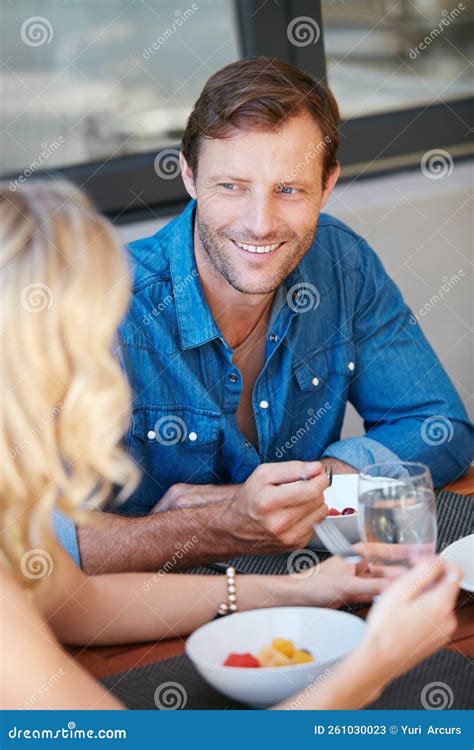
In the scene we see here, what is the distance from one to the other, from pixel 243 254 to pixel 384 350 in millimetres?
370

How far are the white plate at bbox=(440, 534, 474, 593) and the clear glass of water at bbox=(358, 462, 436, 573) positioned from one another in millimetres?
181

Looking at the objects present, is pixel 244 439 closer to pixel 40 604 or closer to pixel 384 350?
pixel 384 350

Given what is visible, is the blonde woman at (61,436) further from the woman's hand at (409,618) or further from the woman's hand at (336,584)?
the woman's hand at (336,584)

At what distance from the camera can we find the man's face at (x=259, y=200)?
191 centimetres

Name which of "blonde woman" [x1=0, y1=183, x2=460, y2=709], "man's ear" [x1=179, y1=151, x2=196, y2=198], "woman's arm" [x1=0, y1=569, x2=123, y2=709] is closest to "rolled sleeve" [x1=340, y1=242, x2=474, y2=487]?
"man's ear" [x1=179, y1=151, x2=196, y2=198]

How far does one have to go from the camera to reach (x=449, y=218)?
332 cm

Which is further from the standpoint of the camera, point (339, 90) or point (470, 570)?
point (339, 90)

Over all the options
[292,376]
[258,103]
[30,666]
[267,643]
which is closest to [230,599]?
[267,643]

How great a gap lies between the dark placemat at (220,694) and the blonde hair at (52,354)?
0.58ft

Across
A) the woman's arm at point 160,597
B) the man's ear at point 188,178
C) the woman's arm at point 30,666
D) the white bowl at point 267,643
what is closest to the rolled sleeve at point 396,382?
the man's ear at point 188,178

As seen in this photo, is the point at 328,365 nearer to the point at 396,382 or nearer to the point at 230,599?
the point at 396,382

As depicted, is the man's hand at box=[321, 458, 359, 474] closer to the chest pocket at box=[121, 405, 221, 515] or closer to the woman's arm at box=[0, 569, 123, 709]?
the chest pocket at box=[121, 405, 221, 515]

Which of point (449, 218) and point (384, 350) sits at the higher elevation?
point (449, 218)
